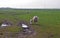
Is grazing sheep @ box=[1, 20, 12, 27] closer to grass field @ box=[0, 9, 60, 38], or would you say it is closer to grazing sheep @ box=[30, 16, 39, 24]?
grass field @ box=[0, 9, 60, 38]

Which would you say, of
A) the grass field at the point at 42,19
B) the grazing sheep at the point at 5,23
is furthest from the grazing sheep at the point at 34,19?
the grazing sheep at the point at 5,23

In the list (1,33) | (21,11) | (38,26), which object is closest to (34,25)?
(38,26)

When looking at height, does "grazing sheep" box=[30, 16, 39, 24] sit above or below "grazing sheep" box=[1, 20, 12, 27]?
above

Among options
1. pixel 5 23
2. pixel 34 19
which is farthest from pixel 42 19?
pixel 5 23

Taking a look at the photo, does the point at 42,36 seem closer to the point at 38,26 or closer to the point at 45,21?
the point at 38,26

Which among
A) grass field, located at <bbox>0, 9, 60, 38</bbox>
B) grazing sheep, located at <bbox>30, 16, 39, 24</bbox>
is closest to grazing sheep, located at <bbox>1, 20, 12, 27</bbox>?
grass field, located at <bbox>0, 9, 60, 38</bbox>

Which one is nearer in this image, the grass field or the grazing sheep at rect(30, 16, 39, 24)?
the grass field

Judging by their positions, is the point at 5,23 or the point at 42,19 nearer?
the point at 5,23

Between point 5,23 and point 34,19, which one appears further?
point 34,19

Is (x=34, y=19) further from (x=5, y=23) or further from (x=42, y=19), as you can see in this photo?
Result: (x=5, y=23)
